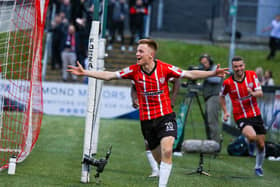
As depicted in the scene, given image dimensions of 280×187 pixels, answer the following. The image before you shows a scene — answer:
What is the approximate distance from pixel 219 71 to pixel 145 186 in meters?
2.36

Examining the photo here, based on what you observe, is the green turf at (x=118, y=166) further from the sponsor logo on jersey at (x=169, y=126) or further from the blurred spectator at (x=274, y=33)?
the blurred spectator at (x=274, y=33)

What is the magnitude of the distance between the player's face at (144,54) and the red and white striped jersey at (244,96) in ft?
11.2

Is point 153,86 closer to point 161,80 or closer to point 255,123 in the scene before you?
point 161,80

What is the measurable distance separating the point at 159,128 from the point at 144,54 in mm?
1049

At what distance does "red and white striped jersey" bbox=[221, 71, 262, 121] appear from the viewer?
36.1 ft

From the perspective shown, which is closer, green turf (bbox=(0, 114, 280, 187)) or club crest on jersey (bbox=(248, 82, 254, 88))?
green turf (bbox=(0, 114, 280, 187))

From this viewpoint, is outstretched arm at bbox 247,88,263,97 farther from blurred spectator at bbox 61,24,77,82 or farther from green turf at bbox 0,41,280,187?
blurred spectator at bbox 61,24,77,82

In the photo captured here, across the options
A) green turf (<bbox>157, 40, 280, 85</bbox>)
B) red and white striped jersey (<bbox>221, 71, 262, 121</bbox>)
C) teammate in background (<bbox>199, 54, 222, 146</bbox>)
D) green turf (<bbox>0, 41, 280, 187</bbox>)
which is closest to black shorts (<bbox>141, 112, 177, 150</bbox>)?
green turf (<bbox>0, 41, 280, 187</bbox>)

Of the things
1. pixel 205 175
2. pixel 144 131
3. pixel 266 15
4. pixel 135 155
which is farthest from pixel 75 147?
pixel 266 15

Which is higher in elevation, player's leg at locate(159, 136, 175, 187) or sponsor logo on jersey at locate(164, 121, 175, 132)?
sponsor logo on jersey at locate(164, 121, 175, 132)

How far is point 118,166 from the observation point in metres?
10.8

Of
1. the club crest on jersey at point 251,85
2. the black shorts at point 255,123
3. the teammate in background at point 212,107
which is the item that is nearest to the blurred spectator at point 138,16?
the teammate in background at point 212,107

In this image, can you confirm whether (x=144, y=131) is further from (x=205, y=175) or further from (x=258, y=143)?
(x=258, y=143)

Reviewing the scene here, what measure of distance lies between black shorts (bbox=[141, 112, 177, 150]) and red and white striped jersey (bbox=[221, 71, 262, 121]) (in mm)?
3164
